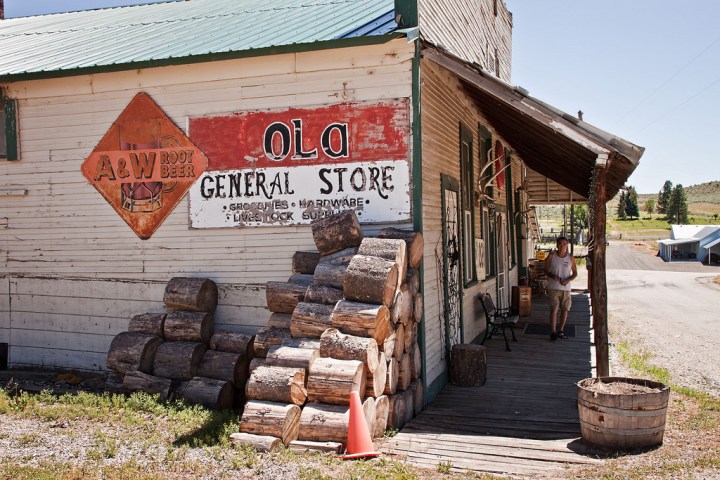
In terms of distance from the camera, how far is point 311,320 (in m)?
6.66

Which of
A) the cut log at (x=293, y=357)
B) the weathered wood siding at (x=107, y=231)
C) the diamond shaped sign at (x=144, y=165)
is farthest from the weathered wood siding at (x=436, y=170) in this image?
the diamond shaped sign at (x=144, y=165)

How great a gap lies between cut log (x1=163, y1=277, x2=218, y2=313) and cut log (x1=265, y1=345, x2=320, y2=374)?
94.4 inches

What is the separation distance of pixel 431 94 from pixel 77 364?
634 cm

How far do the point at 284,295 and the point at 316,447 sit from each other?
219cm

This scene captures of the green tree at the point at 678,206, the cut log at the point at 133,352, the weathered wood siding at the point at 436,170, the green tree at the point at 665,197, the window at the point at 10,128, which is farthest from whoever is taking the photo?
the green tree at the point at 665,197

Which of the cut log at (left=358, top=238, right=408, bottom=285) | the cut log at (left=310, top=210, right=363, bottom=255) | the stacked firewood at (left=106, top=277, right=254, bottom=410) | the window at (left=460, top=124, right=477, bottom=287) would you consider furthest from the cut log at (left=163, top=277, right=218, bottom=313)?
the window at (left=460, top=124, right=477, bottom=287)

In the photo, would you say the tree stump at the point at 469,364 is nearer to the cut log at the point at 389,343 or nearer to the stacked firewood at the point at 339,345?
the stacked firewood at the point at 339,345

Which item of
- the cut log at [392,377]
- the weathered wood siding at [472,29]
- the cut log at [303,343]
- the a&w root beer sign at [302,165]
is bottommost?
the cut log at [392,377]

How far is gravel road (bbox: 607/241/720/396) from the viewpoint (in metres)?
11.1

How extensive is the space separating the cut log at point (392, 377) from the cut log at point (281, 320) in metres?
1.36

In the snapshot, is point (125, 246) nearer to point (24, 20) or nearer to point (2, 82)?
point (2, 82)

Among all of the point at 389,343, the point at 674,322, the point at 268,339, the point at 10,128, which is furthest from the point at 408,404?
the point at 674,322

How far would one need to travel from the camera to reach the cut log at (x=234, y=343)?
27.0ft

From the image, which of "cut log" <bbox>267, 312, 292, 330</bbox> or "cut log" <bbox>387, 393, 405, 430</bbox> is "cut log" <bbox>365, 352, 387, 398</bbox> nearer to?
"cut log" <bbox>387, 393, 405, 430</bbox>
